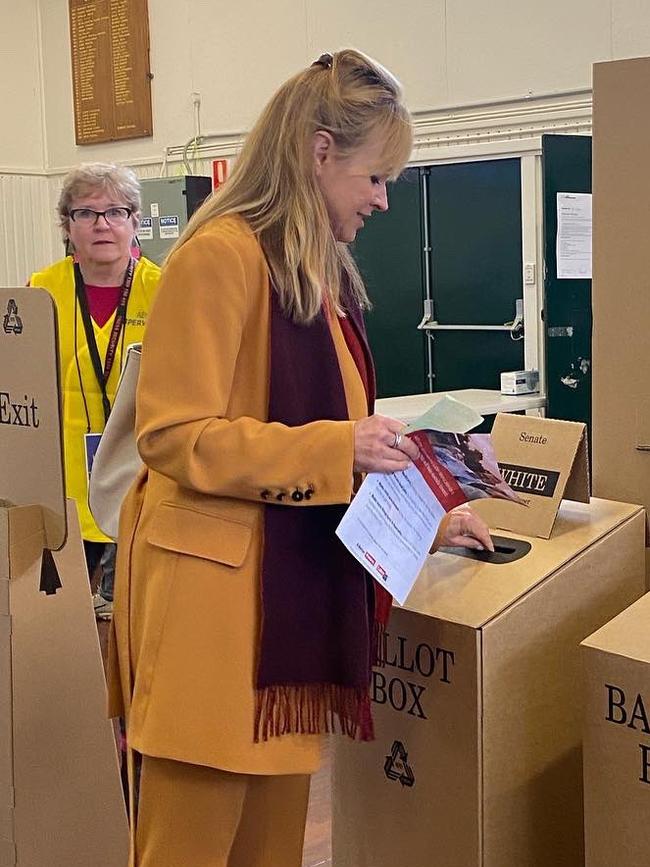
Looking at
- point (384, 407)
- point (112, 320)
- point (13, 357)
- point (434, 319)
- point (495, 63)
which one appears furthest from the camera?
point (434, 319)

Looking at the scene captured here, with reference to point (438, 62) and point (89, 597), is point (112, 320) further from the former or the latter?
point (438, 62)

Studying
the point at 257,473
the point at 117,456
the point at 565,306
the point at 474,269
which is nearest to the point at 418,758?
the point at 257,473

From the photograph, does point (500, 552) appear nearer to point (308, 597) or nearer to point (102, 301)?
point (308, 597)

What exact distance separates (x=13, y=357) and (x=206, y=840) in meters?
0.72

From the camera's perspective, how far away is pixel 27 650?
1.75 meters

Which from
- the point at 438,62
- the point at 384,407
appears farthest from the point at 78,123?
the point at 384,407

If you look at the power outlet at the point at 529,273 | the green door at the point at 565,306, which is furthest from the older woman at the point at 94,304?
the power outlet at the point at 529,273

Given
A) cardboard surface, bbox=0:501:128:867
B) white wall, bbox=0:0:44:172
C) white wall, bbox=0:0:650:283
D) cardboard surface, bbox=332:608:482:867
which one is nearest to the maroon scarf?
cardboard surface, bbox=332:608:482:867

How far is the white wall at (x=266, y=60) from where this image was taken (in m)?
5.16

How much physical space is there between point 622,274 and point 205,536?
86 cm

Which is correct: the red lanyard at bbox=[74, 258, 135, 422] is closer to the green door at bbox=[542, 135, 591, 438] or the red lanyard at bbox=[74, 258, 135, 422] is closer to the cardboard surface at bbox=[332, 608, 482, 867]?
the cardboard surface at bbox=[332, 608, 482, 867]

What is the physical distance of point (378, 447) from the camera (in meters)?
1.23

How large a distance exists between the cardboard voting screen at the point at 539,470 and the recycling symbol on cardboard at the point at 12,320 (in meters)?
0.74

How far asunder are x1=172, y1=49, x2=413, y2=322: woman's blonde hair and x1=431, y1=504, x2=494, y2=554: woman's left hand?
428 millimetres
